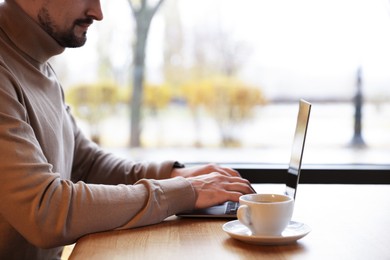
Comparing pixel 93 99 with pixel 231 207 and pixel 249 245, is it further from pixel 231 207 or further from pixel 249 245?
pixel 249 245

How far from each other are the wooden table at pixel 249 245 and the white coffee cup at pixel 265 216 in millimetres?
35

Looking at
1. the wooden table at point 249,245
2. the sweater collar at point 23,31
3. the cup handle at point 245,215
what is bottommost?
the wooden table at point 249,245

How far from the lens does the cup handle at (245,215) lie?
118 cm

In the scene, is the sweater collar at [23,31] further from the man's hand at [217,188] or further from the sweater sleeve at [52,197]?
the man's hand at [217,188]

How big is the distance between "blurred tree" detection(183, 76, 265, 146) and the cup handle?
2.31m

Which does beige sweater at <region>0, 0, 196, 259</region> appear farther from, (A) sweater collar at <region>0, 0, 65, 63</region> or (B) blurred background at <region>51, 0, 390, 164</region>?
(B) blurred background at <region>51, 0, 390, 164</region>

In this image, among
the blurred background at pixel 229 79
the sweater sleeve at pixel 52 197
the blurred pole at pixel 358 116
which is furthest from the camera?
the blurred pole at pixel 358 116

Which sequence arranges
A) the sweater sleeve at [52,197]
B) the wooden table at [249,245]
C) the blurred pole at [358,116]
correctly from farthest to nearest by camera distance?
the blurred pole at [358,116] < the sweater sleeve at [52,197] < the wooden table at [249,245]

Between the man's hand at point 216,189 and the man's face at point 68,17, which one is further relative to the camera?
the man's face at point 68,17

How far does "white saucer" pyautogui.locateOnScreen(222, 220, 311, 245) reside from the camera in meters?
1.15

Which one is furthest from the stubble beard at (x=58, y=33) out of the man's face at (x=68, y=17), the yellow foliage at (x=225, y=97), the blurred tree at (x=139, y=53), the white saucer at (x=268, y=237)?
the yellow foliage at (x=225, y=97)

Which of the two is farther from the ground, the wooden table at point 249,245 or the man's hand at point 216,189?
the man's hand at point 216,189

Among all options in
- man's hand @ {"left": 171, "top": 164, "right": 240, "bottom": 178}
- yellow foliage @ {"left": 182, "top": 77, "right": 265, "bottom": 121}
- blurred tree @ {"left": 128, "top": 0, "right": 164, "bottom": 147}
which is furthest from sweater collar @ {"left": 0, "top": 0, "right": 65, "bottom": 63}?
yellow foliage @ {"left": 182, "top": 77, "right": 265, "bottom": 121}

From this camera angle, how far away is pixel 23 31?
63.6 inches
